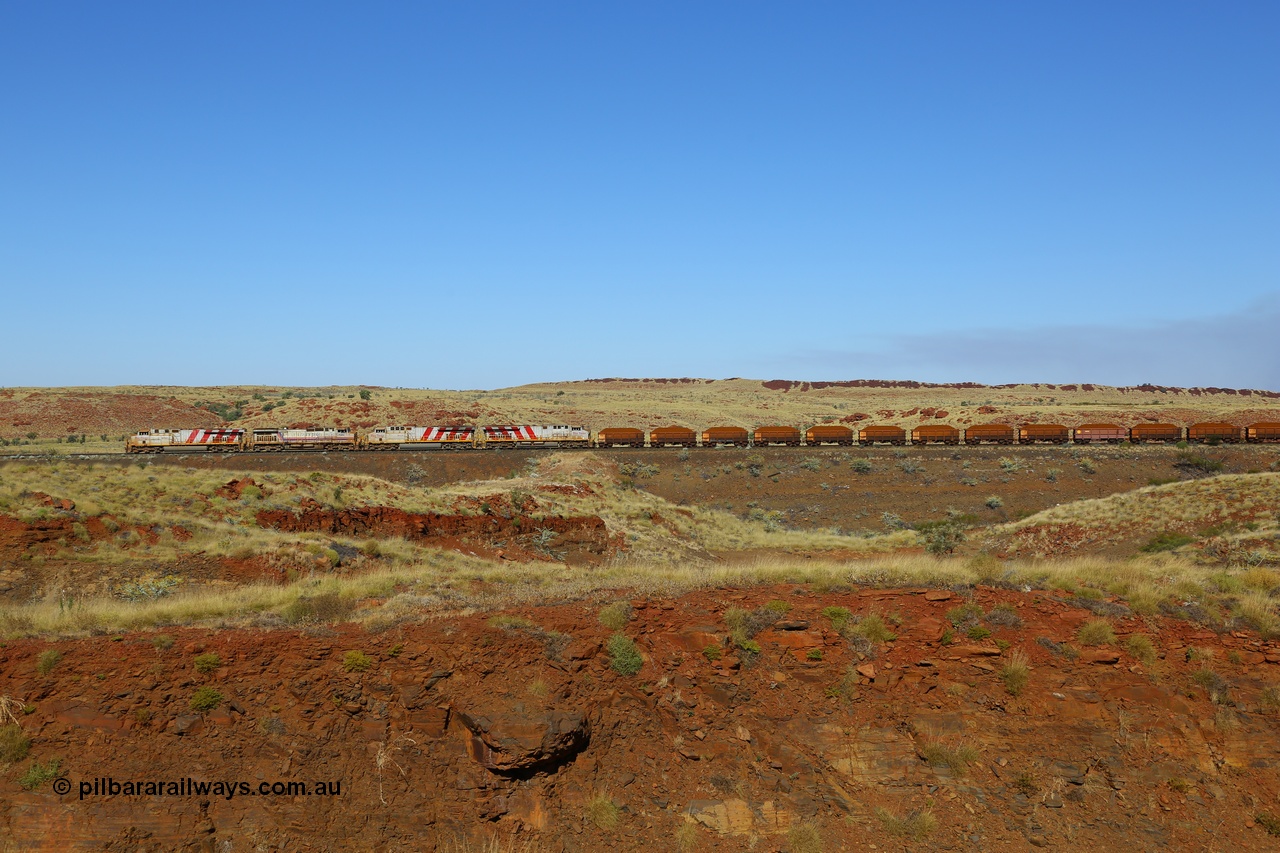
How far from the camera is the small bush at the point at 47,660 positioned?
1058cm

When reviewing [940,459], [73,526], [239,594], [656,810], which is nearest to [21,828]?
[239,594]

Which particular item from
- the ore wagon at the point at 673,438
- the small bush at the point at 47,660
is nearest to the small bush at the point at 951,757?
the small bush at the point at 47,660

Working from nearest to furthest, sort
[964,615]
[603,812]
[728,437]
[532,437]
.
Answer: [603,812], [964,615], [532,437], [728,437]

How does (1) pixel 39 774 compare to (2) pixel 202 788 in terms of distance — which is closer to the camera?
(1) pixel 39 774

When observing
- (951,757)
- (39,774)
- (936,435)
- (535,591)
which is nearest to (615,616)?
(535,591)

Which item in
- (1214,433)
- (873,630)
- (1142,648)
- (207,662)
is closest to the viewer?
(207,662)

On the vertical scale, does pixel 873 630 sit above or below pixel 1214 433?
below

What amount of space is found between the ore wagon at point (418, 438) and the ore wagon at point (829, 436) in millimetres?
28464

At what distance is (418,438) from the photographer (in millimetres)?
64875

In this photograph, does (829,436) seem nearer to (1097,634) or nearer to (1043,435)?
(1043,435)

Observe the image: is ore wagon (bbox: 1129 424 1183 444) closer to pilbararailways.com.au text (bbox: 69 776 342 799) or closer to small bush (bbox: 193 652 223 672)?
pilbararailways.com.au text (bbox: 69 776 342 799)

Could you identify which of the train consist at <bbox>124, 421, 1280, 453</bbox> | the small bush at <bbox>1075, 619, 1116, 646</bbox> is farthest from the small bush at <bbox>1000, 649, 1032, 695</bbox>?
the train consist at <bbox>124, 421, 1280, 453</bbox>

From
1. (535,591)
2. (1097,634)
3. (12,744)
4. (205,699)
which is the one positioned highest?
(535,591)

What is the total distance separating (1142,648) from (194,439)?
64.5m
